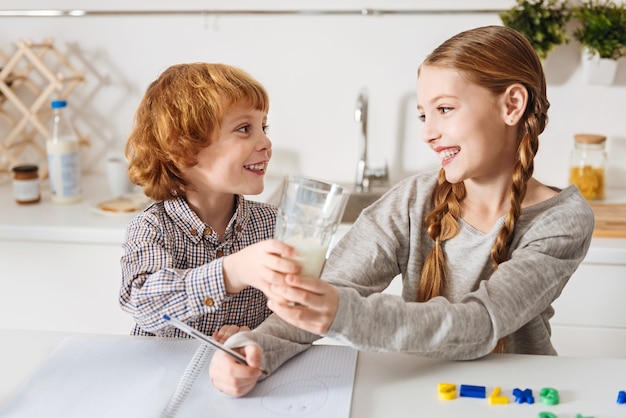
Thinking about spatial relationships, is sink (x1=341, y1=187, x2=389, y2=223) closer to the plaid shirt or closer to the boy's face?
the plaid shirt

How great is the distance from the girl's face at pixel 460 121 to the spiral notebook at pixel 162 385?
0.36 m

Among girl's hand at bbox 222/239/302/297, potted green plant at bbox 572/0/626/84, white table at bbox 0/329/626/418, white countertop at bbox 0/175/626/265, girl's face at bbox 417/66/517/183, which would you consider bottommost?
white countertop at bbox 0/175/626/265

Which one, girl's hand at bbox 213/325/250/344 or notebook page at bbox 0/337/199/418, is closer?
notebook page at bbox 0/337/199/418

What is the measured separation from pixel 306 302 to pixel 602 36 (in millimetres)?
1544

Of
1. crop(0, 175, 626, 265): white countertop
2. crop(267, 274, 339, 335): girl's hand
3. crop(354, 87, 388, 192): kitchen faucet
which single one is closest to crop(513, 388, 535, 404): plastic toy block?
crop(267, 274, 339, 335): girl's hand

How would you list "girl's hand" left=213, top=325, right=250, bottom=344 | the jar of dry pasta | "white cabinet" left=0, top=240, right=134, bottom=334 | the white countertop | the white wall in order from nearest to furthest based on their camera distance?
"girl's hand" left=213, top=325, right=250, bottom=344
the white countertop
"white cabinet" left=0, top=240, right=134, bottom=334
the jar of dry pasta
the white wall

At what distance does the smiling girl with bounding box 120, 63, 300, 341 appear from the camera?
133 centimetres

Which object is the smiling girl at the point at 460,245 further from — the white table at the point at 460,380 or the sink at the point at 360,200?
the sink at the point at 360,200

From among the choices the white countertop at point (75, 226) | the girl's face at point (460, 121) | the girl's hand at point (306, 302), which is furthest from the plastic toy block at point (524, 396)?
the white countertop at point (75, 226)

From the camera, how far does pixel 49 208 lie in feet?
7.29

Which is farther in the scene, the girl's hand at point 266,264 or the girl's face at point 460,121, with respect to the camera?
the girl's face at point 460,121

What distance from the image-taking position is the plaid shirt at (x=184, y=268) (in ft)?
3.80

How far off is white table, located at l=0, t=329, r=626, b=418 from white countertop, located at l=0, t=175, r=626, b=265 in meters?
0.84

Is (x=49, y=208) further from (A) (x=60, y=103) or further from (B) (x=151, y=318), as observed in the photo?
(B) (x=151, y=318)
